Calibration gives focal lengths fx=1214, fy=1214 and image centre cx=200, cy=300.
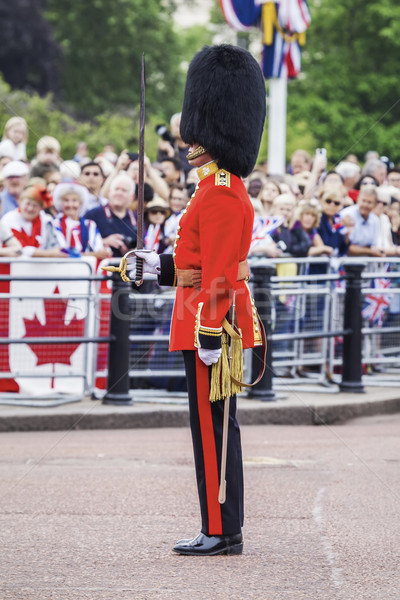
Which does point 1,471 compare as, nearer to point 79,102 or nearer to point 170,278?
point 170,278

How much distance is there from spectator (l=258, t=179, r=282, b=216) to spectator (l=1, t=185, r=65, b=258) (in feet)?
8.99

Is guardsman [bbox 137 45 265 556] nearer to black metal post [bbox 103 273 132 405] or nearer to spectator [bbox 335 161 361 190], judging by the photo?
black metal post [bbox 103 273 132 405]

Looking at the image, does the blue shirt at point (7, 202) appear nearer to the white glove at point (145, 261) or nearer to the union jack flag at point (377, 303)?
the union jack flag at point (377, 303)

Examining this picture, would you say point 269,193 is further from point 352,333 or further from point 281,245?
point 352,333

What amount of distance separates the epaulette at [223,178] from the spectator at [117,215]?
5479mm

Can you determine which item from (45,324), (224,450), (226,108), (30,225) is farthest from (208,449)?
(30,225)

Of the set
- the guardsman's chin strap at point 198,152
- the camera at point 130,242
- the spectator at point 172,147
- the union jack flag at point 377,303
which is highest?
the spectator at point 172,147

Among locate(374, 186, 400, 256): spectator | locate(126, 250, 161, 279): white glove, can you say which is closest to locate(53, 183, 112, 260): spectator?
locate(374, 186, 400, 256): spectator

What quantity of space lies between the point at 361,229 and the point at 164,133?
274cm

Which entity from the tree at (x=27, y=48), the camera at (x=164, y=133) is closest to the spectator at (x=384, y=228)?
the camera at (x=164, y=133)

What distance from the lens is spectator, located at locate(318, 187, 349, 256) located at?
40.2 ft

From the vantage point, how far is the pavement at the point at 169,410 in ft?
31.5

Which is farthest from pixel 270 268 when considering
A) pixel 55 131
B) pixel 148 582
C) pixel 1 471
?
pixel 55 131

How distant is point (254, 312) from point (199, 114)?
3.14 feet
